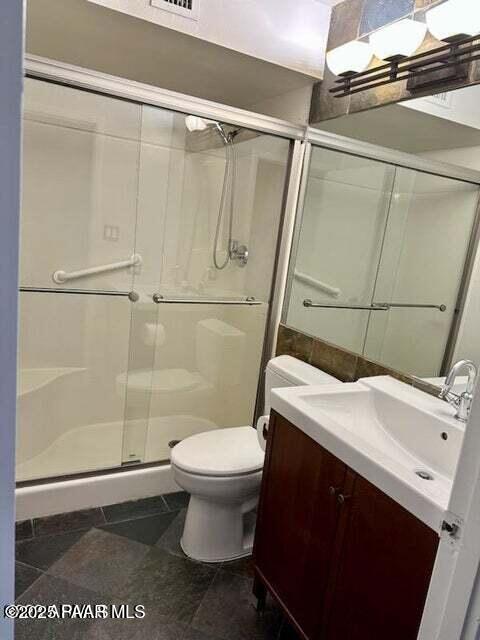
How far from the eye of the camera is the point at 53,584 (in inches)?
61.7

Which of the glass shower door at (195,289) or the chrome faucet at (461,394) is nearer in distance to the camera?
the chrome faucet at (461,394)

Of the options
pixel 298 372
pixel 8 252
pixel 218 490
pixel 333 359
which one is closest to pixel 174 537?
pixel 218 490

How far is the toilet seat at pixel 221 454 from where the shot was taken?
5.49 feet

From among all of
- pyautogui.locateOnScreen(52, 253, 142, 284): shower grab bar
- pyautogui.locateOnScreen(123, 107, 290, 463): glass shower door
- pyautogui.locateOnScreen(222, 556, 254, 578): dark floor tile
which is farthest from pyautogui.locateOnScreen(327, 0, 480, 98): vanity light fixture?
pyautogui.locateOnScreen(222, 556, 254, 578): dark floor tile

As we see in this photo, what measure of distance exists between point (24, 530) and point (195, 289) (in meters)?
1.43

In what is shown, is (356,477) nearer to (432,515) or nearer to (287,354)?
(432,515)

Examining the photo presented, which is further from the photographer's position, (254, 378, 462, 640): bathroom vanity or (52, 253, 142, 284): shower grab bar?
(52, 253, 142, 284): shower grab bar

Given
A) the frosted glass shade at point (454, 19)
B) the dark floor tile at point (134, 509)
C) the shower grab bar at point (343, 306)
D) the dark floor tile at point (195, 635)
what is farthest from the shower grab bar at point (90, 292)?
the frosted glass shade at point (454, 19)

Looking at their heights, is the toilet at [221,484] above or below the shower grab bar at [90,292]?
below

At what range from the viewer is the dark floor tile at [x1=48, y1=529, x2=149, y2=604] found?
160 cm

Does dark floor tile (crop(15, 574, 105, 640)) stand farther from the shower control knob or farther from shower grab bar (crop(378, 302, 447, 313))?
the shower control knob

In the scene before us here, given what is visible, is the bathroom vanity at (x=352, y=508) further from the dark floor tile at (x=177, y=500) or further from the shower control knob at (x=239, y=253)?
the shower control knob at (x=239, y=253)

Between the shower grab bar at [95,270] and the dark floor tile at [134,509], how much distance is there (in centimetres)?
122

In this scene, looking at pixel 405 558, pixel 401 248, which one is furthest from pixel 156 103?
pixel 405 558
